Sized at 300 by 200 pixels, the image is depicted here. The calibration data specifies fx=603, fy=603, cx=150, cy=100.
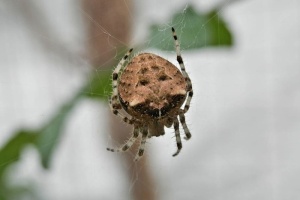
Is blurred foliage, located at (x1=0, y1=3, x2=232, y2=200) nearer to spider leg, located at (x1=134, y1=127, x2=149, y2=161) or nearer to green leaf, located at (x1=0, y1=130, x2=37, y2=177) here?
green leaf, located at (x1=0, y1=130, x2=37, y2=177)

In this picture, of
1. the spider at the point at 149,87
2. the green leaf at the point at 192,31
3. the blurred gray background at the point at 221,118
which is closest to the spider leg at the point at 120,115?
the spider at the point at 149,87

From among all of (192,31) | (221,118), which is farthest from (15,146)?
(221,118)

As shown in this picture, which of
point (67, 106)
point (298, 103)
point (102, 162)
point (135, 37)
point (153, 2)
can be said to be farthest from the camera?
point (298, 103)

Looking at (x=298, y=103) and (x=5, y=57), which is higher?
(x=298, y=103)

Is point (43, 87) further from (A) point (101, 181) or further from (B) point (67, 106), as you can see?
(B) point (67, 106)

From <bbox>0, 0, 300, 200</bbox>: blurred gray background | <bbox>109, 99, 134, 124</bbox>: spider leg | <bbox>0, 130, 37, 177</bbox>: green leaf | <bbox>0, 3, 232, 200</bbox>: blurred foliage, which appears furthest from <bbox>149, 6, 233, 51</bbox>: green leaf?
<bbox>0, 0, 300, 200</bbox>: blurred gray background

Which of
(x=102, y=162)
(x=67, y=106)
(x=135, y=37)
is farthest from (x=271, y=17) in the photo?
(x=67, y=106)

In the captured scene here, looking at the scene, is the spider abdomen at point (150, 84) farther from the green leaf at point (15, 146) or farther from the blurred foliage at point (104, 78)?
the green leaf at point (15, 146)
